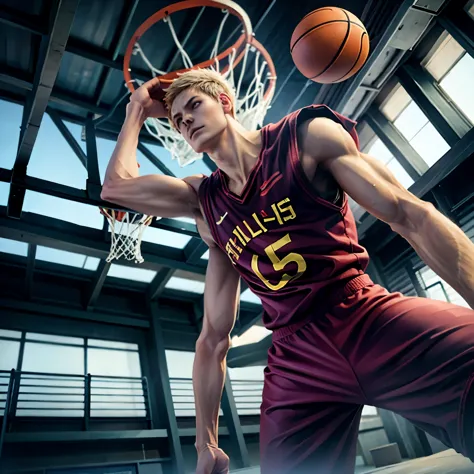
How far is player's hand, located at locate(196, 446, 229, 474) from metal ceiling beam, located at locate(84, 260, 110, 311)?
5934 mm

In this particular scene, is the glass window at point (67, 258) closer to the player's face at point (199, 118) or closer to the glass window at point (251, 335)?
the glass window at point (251, 335)

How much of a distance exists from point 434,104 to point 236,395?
756 cm

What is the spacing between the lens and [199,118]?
4.81 ft

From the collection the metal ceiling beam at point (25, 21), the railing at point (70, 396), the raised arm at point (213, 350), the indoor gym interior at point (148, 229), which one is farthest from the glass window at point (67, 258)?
the raised arm at point (213, 350)

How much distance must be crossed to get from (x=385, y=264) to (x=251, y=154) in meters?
5.48

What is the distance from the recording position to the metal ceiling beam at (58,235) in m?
5.07

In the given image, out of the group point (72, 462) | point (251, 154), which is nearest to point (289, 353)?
point (251, 154)

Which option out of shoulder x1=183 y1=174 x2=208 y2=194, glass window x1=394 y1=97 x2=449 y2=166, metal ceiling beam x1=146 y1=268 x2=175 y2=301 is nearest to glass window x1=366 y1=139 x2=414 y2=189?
glass window x1=394 y1=97 x2=449 y2=166

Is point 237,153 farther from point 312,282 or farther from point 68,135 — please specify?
point 68,135

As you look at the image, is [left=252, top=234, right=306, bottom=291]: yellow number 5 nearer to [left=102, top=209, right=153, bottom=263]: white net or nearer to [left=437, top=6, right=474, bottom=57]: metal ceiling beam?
[left=102, top=209, right=153, bottom=263]: white net

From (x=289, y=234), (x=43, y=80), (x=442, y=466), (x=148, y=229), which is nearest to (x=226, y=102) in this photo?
(x=289, y=234)

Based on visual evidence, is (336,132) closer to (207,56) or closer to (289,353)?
(289,353)

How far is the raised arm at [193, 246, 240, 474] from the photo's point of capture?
1.44 meters

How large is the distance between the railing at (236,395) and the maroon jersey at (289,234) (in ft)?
23.5
